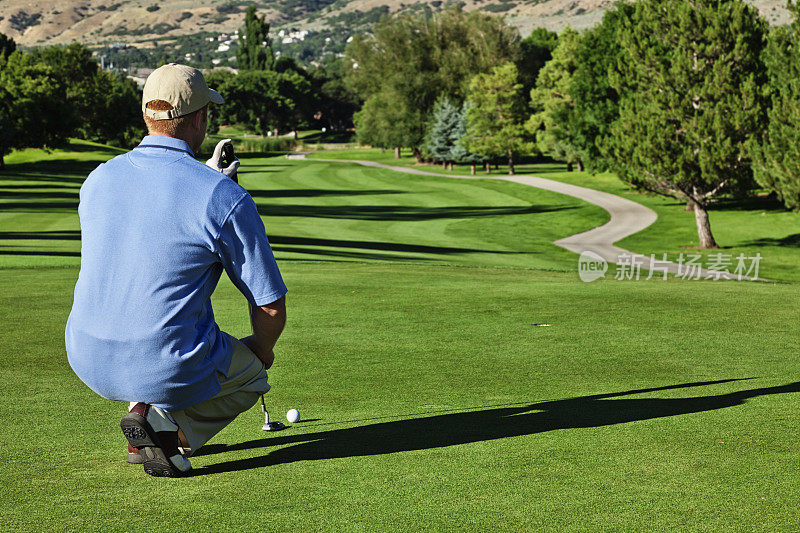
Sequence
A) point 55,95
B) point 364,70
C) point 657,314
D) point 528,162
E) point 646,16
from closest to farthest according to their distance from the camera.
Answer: point 657,314
point 646,16
point 55,95
point 528,162
point 364,70

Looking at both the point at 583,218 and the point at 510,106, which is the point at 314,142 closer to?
the point at 510,106

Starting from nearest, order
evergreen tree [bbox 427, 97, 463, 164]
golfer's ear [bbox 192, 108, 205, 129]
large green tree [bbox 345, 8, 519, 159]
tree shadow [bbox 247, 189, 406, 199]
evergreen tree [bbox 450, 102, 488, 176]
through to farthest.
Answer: golfer's ear [bbox 192, 108, 205, 129] < tree shadow [bbox 247, 189, 406, 199] < evergreen tree [bbox 450, 102, 488, 176] < evergreen tree [bbox 427, 97, 463, 164] < large green tree [bbox 345, 8, 519, 159]

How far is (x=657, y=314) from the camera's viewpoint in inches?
474

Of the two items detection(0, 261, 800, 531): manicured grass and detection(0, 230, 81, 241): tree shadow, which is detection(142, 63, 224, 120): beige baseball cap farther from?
detection(0, 230, 81, 241): tree shadow

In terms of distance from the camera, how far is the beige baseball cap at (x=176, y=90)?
445cm

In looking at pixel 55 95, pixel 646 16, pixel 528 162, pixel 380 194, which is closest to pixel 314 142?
pixel 528 162

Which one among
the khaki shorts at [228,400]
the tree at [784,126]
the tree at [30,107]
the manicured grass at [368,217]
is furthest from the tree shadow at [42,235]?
the tree at [30,107]

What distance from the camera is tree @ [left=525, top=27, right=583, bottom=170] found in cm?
7270

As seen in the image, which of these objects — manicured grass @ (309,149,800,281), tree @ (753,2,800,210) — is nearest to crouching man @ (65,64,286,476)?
manicured grass @ (309,149,800,281)

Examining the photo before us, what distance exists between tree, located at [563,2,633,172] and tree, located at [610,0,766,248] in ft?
48.2

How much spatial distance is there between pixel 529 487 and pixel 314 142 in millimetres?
157204

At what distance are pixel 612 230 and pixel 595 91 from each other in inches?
616

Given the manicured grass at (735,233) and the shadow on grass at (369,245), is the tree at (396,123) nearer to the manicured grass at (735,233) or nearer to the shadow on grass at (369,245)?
the manicured grass at (735,233)

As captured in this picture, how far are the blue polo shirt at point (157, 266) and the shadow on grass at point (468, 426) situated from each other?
3.04 ft
